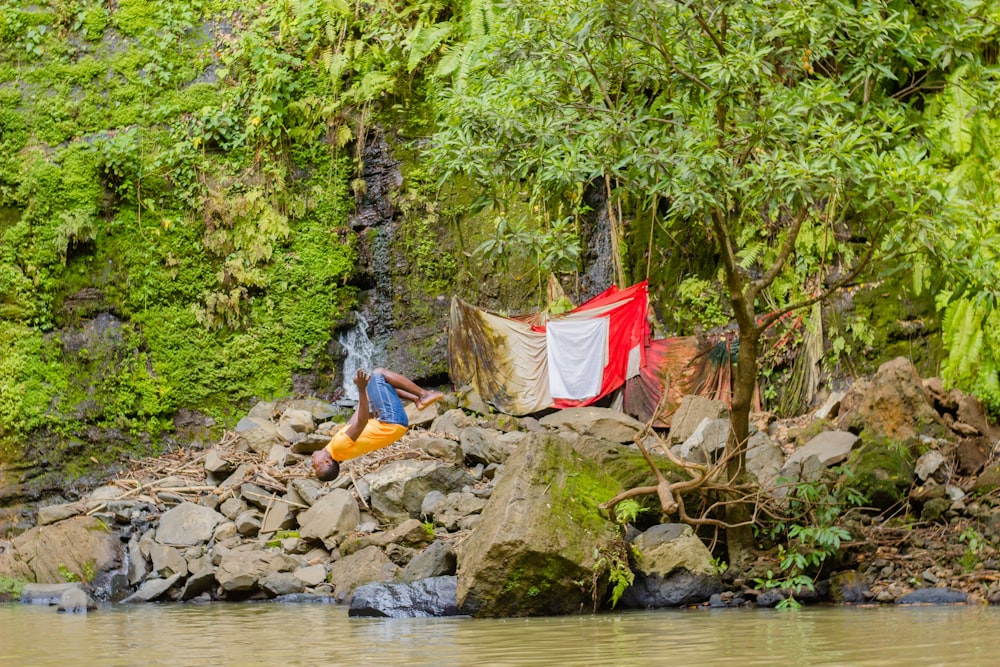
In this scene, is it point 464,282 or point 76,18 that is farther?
point 76,18

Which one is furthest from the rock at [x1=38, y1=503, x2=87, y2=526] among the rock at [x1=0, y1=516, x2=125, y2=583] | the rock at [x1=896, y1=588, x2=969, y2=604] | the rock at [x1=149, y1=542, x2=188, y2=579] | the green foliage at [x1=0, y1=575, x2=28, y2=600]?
the rock at [x1=896, y1=588, x2=969, y2=604]

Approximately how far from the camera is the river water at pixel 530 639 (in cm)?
538

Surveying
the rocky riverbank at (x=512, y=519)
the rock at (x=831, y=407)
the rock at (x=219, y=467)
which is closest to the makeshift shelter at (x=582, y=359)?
the rocky riverbank at (x=512, y=519)

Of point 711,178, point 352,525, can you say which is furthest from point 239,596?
point 711,178

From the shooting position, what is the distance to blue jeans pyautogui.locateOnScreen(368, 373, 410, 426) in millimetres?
10156

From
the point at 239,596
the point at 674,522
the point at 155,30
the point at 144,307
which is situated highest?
the point at 155,30

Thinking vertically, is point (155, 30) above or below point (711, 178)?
above

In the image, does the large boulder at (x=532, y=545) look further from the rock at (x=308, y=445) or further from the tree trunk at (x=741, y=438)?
the rock at (x=308, y=445)

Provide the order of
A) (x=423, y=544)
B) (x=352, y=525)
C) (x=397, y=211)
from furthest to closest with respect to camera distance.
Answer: (x=397, y=211) < (x=352, y=525) < (x=423, y=544)

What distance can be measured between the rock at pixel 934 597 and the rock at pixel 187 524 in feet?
24.7

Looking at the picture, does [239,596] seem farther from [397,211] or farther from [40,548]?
[397,211]

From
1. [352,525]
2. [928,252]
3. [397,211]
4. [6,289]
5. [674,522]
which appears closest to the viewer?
[928,252]

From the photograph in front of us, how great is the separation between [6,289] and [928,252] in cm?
1396

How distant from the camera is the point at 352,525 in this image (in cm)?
1120
